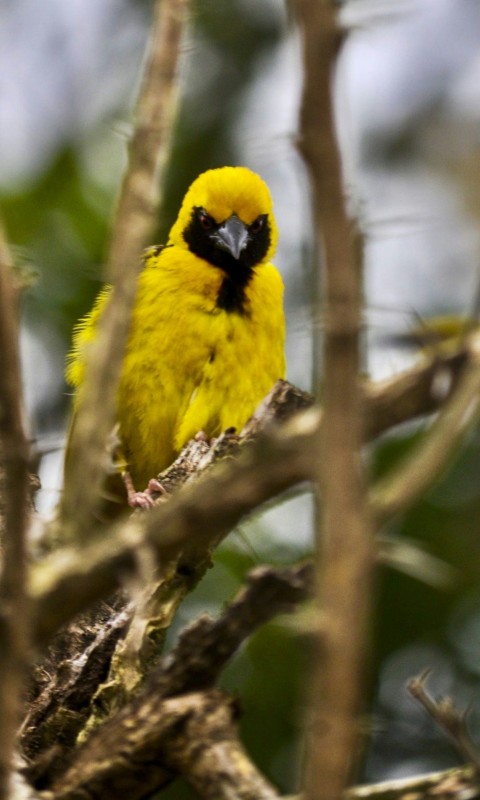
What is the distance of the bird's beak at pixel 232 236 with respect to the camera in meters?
5.24

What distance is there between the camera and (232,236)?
5312 mm

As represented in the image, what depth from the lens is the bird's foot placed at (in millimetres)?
4355

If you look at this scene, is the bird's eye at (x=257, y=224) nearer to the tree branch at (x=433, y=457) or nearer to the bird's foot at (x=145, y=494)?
the bird's foot at (x=145, y=494)

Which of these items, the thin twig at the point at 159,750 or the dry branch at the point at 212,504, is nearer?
the dry branch at the point at 212,504

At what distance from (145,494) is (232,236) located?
1345 millimetres

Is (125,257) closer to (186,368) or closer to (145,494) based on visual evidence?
(145,494)

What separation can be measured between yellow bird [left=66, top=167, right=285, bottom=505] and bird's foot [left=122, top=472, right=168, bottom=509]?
20 mm

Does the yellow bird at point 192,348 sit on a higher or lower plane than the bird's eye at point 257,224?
lower

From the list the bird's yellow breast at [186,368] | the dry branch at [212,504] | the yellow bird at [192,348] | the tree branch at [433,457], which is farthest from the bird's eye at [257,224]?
the tree branch at [433,457]

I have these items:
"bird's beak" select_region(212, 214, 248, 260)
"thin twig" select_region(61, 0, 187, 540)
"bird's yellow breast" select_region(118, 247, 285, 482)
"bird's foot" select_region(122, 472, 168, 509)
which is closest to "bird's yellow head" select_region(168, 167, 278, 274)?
"bird's beak" select_region(212, 214, 248, 260)

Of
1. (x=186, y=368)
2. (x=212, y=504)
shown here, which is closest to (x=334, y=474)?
(x=212, y=504)

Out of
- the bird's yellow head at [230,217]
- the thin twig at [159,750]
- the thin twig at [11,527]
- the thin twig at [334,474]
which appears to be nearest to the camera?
the thin twig at [334,474]

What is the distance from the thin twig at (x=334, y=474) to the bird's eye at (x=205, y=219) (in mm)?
3715

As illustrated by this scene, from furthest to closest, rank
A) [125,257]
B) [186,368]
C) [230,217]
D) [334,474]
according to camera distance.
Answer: [230,217] < [186,368] < [125,257] < [334,474]
